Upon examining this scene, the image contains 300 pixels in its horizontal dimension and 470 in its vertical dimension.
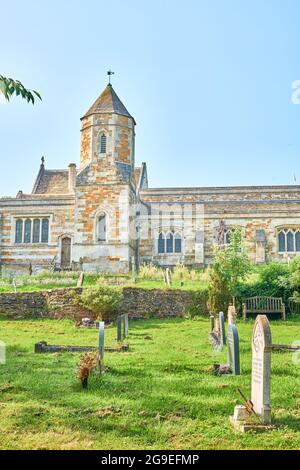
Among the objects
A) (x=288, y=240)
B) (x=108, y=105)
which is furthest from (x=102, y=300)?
(x=288, y=240)

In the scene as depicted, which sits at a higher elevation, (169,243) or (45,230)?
(45,230)

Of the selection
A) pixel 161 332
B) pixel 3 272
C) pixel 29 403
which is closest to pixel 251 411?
pixel 29 403

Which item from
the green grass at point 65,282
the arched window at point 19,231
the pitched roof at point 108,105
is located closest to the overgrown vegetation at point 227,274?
the green grass at point 65,282

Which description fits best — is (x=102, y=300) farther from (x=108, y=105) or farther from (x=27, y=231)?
(x=108, y=105)

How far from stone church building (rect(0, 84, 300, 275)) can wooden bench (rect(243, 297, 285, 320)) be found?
1161 centimetres

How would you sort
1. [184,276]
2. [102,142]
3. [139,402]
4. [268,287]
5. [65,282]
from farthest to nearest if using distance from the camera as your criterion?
[102,142] < [184,276] < [65,282] < [268,287] < [139,402]

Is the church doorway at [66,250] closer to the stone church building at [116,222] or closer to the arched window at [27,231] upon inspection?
the stone church building at [116,222]

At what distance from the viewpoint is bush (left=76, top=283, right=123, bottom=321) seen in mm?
21078

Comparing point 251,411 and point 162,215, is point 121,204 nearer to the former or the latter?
point 162,215

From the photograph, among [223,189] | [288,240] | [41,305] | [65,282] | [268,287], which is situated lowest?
[41,305]

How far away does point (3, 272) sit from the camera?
34.5 meters

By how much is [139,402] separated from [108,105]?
28336 mm

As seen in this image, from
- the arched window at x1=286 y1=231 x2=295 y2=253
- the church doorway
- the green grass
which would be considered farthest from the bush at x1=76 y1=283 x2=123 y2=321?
the arched window at x1=286 y1=231 x2=295 y2=253

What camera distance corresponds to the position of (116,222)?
32.9 meters
